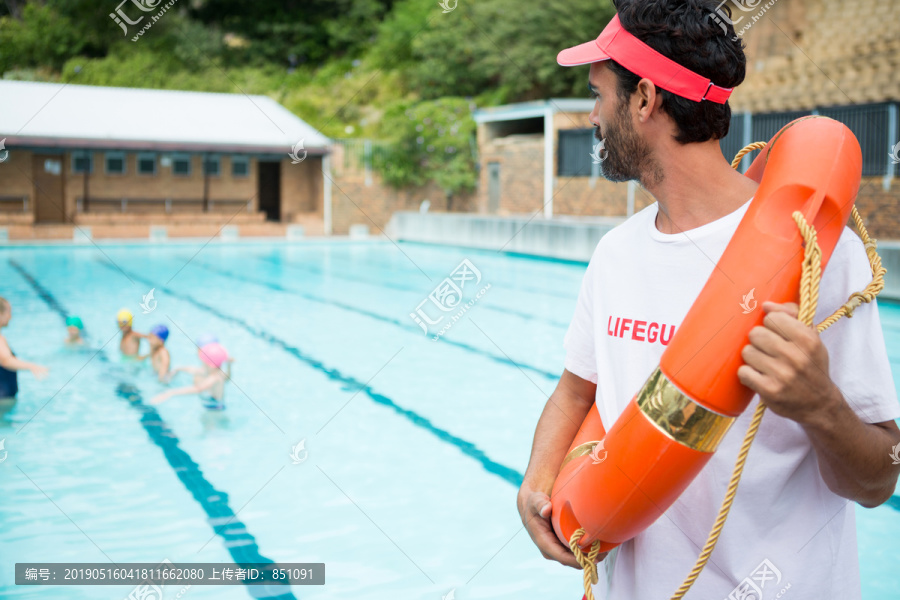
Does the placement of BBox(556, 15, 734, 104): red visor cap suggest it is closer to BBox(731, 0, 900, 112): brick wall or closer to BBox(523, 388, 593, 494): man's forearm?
BBox(523, 388, 593, 494): man's forearm

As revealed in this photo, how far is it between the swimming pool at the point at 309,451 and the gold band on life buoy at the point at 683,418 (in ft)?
8.59

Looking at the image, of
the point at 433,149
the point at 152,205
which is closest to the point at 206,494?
the point at 433,149

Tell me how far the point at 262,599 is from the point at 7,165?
24140 mm

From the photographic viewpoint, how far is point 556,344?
336 inches

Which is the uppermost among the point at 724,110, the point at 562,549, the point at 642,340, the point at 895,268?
the point at 724,110

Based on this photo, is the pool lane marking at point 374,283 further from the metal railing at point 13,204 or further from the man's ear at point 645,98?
the metal railing at point 13,204

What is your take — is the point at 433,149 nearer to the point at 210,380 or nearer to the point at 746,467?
the point at 210,380

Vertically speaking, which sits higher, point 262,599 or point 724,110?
point 724,110

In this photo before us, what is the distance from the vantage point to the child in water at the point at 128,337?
7605 mm

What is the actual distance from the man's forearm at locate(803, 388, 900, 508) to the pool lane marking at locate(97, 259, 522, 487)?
3061 mm

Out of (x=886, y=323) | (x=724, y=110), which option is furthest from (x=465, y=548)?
(x=886, y=323)

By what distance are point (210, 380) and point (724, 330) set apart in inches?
213

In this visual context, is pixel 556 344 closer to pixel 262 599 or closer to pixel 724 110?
pixel 262 599

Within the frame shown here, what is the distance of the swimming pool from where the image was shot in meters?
3.82
